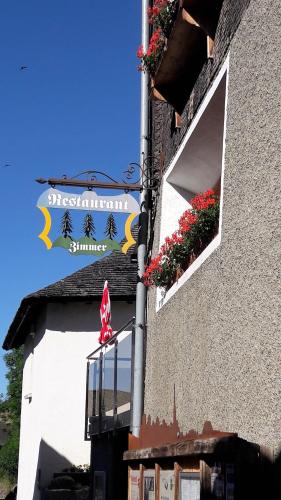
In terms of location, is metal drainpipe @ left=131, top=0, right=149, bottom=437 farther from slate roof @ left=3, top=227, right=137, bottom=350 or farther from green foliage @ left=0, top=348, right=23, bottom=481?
green foliage @ left=0, top=348, right=23, bottom=481

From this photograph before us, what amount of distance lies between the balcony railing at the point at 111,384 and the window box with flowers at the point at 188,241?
5.57 ft

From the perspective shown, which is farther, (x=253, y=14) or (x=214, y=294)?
(x=214, y=294)

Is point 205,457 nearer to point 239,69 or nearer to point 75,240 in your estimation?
point 239,69

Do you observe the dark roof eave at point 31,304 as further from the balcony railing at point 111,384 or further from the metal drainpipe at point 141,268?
the metal drainpipe at point 141,268

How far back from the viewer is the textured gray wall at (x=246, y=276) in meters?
4.85

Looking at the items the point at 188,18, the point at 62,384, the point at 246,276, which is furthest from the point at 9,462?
the point at 246,276

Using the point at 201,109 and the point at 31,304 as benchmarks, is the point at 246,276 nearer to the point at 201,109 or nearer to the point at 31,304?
the point at 201,109

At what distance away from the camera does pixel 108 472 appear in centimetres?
1109

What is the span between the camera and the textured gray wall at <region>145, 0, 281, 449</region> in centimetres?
485

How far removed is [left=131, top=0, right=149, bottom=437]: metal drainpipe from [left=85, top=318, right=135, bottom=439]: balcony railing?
0.44 metres

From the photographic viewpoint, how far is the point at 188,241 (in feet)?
24.2

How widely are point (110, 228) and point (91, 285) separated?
9.81 meters

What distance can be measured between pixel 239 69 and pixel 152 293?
386 centimetres

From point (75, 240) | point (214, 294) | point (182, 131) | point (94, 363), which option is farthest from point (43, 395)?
point (214, 294)
